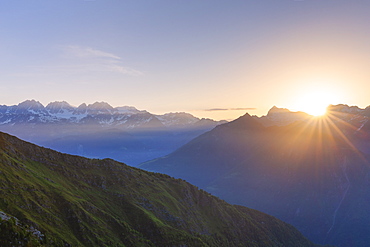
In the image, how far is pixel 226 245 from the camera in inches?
7160

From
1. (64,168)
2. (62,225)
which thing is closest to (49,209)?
(62,225)

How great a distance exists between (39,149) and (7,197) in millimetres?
54315

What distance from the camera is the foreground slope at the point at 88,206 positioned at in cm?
9025

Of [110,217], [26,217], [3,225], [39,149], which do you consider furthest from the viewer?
[39,149]

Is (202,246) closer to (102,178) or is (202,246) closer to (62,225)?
(102,178)

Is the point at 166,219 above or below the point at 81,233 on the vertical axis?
below

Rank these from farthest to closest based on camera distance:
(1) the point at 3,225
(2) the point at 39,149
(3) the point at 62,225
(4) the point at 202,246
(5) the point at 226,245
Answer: (5) the point at 226,245 → (4) the point at 202,246 → (2) the point at 39,149 → (3) the point at 62,225 → (1) the point at 3,225

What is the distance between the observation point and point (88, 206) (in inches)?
4710

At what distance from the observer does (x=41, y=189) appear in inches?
4213

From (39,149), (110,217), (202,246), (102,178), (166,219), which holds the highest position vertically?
(39,149)

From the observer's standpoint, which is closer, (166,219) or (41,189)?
(41,189)

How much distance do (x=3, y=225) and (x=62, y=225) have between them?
2833cm

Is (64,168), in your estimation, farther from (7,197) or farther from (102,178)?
(7,197)

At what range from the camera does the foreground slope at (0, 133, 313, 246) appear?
9025 cm
